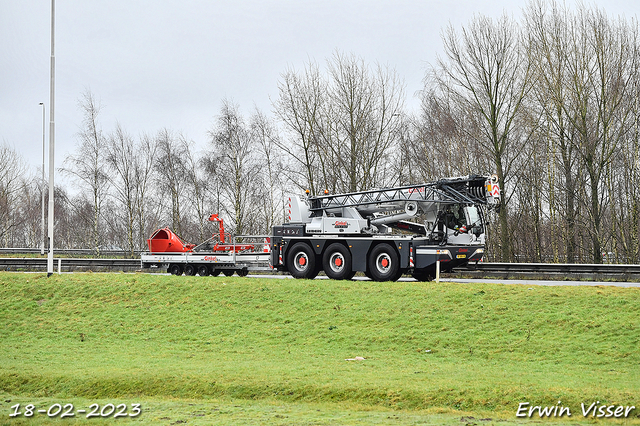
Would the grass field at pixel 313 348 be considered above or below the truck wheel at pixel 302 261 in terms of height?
below

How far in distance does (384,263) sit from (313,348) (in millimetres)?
6947

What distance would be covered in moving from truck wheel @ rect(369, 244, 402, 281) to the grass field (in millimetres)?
1174

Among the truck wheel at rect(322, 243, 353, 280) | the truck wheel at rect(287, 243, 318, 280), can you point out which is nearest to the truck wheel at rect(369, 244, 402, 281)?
the truck wheel at rect(322, 243, 353, 280)

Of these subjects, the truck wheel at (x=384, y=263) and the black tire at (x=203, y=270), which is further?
the black tire at (x=203, y=270)

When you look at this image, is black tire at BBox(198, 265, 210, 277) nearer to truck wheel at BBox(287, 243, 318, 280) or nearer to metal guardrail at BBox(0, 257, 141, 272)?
truck wheel at BBox(287, 243, 318, 280)

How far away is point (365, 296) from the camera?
1645 centimetres

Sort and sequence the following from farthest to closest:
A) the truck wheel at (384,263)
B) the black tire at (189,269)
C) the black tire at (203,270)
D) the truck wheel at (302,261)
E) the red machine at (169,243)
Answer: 1. the red machine at (169,243)
2. the black tire at (189,269)
3. the black tire at (203,270)
4. the truck wheel at (302,261)
5. the truck wheel at (384,263)

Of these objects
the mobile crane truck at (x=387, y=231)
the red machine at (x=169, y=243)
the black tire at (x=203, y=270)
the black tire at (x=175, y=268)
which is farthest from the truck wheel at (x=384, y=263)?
the black tire at (x=175, y=268)

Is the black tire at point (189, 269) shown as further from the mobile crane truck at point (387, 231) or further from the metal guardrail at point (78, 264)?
the metal guardrail at point (78, 264)

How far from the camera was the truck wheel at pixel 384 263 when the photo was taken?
19172 mm

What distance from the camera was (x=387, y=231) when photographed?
21281 millimetres

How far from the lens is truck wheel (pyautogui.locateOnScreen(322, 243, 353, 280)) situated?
20.2 m

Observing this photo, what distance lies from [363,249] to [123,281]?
7942mm

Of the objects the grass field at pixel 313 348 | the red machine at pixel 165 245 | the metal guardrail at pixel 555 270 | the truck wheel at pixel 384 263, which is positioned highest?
the red machine at pixel 165 245
